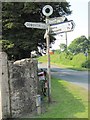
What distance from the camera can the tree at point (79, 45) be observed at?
8549 cm

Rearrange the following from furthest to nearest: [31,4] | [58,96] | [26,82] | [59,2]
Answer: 1. [59,2]
2. [31,4]
3. [58,96]
4. [26,82]

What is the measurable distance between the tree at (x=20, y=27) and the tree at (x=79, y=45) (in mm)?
61134

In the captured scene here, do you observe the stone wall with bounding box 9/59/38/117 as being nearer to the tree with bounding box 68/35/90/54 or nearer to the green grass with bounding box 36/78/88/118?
the green grass with bounding box 36/78/88/118

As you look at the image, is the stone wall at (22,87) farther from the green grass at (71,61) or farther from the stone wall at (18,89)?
the green grass at (71,61)

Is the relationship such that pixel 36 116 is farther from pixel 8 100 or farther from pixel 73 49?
pixel 73 49

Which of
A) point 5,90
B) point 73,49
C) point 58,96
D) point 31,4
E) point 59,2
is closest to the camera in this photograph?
point 5,90

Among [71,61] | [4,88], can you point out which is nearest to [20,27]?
[4,88]

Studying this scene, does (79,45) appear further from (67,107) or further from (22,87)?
(22,87)

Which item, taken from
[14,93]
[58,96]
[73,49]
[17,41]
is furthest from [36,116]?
[73,49]

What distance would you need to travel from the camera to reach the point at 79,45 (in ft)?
286

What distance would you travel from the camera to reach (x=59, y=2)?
25391 millimetres

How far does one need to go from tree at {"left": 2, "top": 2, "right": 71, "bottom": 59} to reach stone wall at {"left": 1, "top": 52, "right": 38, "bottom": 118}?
44.0 feet

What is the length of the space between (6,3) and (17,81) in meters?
15.5

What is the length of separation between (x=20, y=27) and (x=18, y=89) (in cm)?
1480
